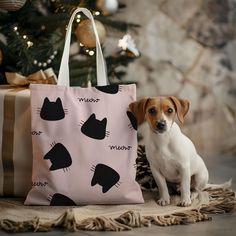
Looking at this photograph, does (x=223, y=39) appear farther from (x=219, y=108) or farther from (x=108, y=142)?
(x=108, y=142)

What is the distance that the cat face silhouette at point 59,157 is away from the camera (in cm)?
122

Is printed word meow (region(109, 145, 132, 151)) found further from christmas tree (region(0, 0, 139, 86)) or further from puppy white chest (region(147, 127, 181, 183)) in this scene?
christmas tree (region(0, 0, 139, 86))

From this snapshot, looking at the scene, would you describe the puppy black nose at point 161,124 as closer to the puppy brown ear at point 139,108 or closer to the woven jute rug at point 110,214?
the puppy brown ear at point 139,108

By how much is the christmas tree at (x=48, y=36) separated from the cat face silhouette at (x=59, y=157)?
559 millimetres

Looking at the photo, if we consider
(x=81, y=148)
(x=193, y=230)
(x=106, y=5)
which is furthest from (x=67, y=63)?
(x=193, y=230)

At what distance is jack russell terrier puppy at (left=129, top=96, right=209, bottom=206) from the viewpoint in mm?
1240

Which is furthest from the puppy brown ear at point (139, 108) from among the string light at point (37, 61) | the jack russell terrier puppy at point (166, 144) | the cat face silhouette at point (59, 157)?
the string light at point (37, 61)

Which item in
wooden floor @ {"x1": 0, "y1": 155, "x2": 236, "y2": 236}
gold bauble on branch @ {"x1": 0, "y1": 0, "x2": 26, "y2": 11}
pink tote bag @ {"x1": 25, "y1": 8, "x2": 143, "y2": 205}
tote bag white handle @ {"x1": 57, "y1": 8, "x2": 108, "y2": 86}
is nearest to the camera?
wooden floor @ {"x1": 0, "y1": 155, "x2": 236, "y2": 236}

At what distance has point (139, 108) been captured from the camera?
1.26 m

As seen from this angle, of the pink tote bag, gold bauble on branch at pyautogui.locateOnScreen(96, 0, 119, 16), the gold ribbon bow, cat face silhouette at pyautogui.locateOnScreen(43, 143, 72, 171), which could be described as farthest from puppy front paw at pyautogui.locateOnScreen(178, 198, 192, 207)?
gold bauble on branch at pyautogui.locateOnScreen(96, 0, 119, 16)

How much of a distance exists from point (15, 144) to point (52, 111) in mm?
159

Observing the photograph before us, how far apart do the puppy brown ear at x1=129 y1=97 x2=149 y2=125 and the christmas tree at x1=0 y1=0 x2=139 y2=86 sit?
49 cm

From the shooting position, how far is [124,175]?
125 cm

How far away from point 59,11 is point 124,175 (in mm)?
829
